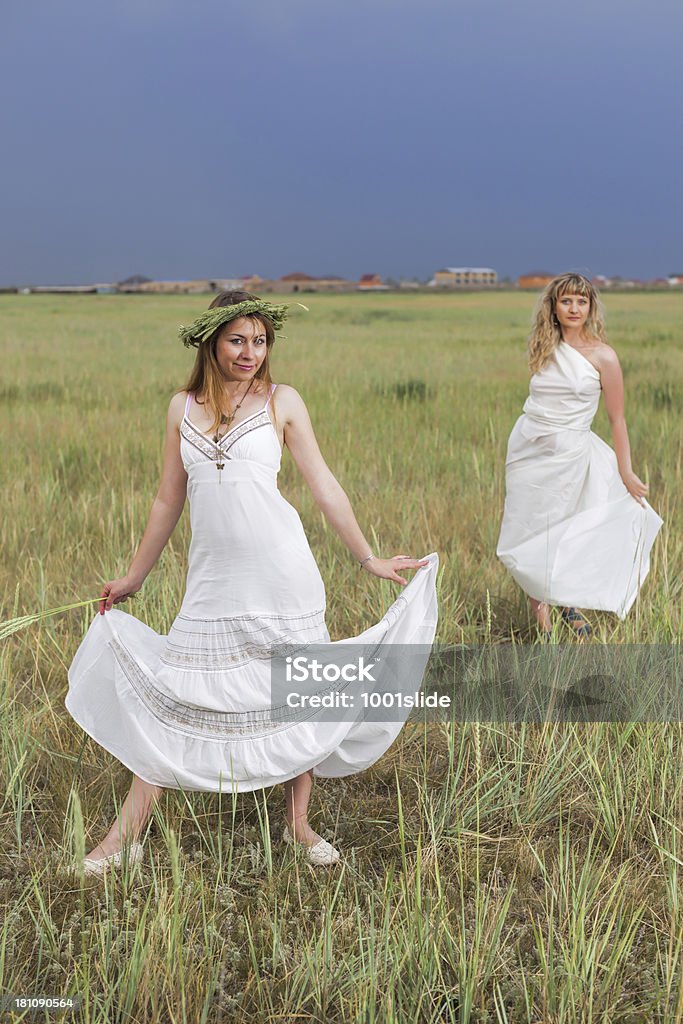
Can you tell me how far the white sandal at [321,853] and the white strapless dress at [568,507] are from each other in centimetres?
148

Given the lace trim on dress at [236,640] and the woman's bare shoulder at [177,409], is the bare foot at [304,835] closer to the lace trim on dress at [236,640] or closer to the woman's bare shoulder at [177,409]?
the lace trim on dress at [236,640]

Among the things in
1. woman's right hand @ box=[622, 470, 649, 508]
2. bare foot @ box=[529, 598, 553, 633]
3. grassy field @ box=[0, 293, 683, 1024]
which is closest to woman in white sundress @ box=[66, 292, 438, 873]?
grassy field @ box=[0, 293, 683, 1024]

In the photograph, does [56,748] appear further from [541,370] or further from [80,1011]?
[541,370]

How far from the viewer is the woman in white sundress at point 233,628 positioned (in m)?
1.98

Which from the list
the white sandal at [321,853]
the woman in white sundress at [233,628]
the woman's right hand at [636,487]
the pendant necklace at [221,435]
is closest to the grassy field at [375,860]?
the white sandal at [321,853]

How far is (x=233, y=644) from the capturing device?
6.54 feet

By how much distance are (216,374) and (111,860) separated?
1079 millimetres

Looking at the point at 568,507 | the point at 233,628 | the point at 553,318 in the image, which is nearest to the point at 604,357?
the point at 553,318

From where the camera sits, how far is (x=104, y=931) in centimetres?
166

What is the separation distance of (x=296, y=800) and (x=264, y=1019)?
544 millimetres

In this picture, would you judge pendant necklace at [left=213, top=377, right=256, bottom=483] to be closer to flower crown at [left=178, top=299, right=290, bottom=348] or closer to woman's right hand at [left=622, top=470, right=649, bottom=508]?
flower crown at [left=178, top=299, right=290, bottom=348]

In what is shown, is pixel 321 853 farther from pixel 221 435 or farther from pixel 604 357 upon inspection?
pixel 604 357

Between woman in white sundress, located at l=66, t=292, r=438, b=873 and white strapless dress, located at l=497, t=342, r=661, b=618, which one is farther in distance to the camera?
white strapless dress, located at l=497, t=342, r=661, b=618

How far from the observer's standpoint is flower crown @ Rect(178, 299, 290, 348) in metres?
1.99
